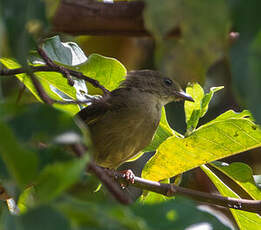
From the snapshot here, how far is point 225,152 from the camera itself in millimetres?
3172

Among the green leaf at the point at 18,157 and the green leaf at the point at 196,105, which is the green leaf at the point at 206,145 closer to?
the green leaf at the point at 196,105

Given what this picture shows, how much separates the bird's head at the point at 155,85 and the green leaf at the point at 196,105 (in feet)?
3.58

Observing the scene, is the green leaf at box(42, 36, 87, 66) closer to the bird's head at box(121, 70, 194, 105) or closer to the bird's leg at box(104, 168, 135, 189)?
the bird's leg at box(104, 168, 135, 189)

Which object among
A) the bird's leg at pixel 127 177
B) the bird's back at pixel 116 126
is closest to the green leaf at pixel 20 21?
the bird's leg at pixel 127 177

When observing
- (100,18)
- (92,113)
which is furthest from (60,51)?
(100,18)

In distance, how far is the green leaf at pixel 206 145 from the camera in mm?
3085

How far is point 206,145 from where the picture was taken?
10.3 feet

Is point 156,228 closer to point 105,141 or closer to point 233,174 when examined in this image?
point 233,174

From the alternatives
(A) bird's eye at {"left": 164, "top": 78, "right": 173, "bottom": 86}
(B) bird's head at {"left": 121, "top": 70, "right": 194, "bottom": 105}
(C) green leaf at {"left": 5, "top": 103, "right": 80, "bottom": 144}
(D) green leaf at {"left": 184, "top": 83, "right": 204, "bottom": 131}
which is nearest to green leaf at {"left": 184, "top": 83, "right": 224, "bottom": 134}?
(D) green leaf at {"left": 184, "top": 83, "right": 204, "bottom": 131}

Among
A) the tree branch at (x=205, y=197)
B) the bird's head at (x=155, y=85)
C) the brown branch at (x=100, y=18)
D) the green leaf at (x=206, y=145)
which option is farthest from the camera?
the bird's head at (x=155, y=85)

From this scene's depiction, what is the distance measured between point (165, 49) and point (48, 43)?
1.83m

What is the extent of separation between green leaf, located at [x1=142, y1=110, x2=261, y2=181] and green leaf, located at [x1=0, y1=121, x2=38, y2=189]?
6.33ft

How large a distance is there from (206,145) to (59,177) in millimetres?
2009

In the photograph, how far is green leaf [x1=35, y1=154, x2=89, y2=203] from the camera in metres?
1.17
